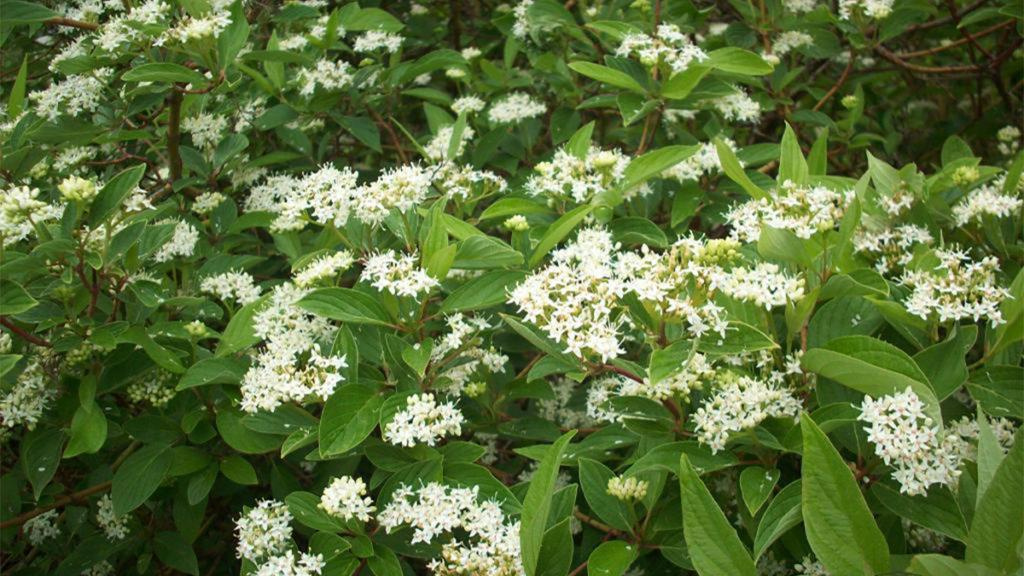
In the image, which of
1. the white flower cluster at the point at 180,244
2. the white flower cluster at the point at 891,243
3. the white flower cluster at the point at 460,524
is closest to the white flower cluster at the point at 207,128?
the white flower cluster at the point at 180,244

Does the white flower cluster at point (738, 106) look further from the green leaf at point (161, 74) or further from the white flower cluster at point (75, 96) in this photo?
the white flower cluster at point (75, 96)

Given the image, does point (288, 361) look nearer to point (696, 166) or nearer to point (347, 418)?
point (347, 418)

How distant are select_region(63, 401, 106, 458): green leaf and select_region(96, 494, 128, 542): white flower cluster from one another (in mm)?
288

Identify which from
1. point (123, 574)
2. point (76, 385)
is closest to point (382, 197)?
point (76, 385)

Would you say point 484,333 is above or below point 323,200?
below

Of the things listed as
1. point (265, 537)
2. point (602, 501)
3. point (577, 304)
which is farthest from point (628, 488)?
point (265, 537)

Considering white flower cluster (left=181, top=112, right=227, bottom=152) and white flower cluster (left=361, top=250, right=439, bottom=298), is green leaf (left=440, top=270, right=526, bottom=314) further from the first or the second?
white flower cluster (left=181, top=112, right=227, bottom=152)

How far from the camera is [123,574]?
2.19m

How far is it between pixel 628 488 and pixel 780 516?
0.27 m

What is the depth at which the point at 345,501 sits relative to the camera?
1.46 meters

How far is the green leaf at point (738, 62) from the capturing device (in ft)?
7.26

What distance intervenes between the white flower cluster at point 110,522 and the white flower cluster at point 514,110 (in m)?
1.50

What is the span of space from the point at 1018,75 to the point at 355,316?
10.3ft

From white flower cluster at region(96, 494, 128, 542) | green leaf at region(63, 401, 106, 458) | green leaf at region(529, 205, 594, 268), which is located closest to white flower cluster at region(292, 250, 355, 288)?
green leaf at region(529, 205, 594, 268)
